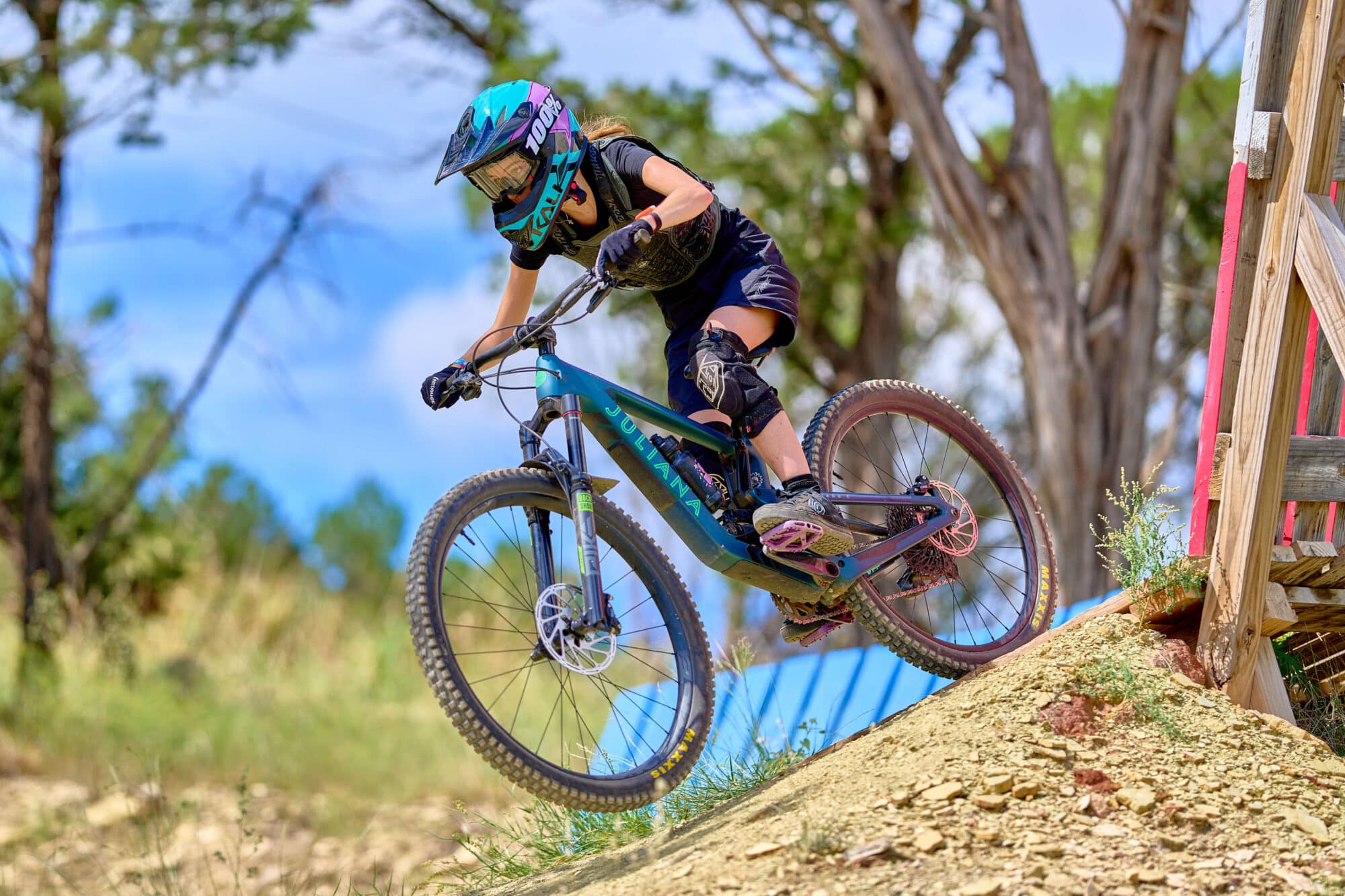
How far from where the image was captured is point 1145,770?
3.47m

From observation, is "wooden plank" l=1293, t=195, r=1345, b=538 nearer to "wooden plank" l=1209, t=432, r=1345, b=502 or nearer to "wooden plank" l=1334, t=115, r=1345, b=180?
"wooden plank" l=1209, t=432, r=1345, b=502

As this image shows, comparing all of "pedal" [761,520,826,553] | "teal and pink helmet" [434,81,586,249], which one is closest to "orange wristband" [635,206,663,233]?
"teal and pink helmet" [434,81,586,249]

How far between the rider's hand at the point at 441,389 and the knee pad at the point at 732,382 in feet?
2.41

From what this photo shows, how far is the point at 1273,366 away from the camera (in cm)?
392

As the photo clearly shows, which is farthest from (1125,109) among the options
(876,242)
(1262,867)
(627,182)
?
(1262,867)

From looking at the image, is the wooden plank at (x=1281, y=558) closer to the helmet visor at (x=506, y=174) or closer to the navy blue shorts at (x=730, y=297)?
the navy blue shorts at (x=730, y=297)

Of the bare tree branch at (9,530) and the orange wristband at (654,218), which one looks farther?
the bare tree branch at (9,530)

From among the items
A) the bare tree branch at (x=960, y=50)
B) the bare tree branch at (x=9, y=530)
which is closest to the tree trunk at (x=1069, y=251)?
the bare tree branch at (x=960, y=50)

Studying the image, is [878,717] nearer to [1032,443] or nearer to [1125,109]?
[1032,443]

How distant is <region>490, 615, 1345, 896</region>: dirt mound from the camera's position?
3053 millimetres

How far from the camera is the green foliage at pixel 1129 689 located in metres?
3.67

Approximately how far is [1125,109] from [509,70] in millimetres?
5592

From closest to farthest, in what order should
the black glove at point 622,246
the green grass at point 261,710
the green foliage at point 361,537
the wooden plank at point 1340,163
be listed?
the black glove at point 622,246 → the wooden plank at point 1340,163 → the green grass at point 261,710 → the green foliage at point 361,537

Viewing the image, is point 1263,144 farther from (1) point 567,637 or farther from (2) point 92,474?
(2) point 92,474
